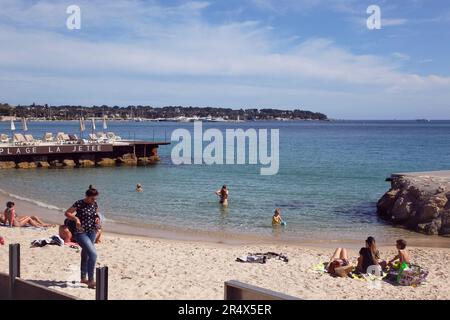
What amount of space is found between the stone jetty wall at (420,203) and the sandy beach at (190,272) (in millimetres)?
3874

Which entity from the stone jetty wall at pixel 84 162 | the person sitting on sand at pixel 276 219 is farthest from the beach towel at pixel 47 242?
the stone jetty wall at pixel 84 162

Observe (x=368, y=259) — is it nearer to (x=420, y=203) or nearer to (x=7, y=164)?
(x=420, y=203)

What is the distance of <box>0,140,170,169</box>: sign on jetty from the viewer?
132 feet

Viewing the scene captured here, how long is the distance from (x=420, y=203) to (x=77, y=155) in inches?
1275

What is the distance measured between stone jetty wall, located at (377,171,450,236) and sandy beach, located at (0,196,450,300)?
3.87 metres

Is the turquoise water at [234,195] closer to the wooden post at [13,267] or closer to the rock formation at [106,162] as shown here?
the rock formation at [106,162]

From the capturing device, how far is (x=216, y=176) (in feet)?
124

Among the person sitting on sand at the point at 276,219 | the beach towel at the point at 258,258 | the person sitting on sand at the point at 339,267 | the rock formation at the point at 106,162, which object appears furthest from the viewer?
the rock formation at the point at 106,162

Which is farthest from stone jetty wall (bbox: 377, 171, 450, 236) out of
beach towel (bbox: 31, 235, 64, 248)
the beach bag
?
beach towel (bbox: 31, 235, 64, 248)

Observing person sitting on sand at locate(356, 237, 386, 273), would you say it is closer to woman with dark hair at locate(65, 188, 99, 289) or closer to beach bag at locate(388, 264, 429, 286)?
beach bag at locate(388, 264, 429, 286)

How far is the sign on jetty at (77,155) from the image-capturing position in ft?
132
